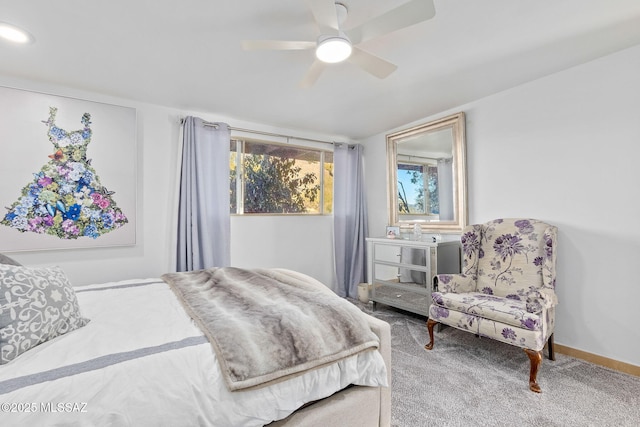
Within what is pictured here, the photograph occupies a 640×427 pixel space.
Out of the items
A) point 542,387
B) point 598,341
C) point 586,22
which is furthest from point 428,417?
point 586,22

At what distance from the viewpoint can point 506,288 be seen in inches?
100

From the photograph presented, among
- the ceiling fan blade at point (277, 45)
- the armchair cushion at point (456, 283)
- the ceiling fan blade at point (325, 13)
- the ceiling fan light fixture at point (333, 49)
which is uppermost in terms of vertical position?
the ceiling fan blade at point (325, 13)

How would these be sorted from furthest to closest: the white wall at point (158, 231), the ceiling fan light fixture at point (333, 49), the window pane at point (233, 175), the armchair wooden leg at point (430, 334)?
the window pane at point (233, 175), the white wall at point (158, 231), the armchair wooden leg at point (430, 334), the ceiling fan light fixture at point (333, 49)

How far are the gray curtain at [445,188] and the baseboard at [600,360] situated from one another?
1.47 m

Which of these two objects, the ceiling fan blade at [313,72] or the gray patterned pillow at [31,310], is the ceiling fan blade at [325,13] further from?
the gray patterned pillow at [31,310]

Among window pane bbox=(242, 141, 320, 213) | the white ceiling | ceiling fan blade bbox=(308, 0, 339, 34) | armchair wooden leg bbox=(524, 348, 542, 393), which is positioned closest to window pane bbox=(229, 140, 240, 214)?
window pane bbox=(242, 141, 320, 213)

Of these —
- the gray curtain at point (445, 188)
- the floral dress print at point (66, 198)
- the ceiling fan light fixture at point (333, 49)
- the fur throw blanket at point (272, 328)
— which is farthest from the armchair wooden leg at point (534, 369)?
the floral dress print at point (66, 198)

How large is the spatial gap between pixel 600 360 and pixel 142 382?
3108 mm

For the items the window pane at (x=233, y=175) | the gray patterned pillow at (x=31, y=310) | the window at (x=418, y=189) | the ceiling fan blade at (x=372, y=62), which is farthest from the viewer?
the window pane at (x=233, y=175)

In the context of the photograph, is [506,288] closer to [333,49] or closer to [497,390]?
[497,390]

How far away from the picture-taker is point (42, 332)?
3.89 feet

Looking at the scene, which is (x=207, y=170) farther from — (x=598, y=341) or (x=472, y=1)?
(x=598, y=341)

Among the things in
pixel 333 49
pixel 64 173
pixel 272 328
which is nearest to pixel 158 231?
pixel 64 173

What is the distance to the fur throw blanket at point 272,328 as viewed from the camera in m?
1.11
